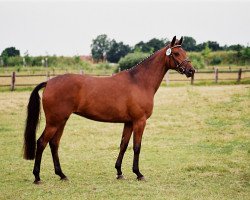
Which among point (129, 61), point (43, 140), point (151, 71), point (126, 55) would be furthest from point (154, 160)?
point (126, 55)

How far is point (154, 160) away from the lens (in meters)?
9.35

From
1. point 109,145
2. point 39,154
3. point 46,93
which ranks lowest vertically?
point 109,145

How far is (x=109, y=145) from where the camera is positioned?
1119cm

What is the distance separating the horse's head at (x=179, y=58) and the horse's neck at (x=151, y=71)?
0.20 metres

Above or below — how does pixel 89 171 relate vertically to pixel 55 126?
below

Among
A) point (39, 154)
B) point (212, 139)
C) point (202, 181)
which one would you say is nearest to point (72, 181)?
point (39, 154)

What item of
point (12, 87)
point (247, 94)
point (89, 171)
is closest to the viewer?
point (89, 171)

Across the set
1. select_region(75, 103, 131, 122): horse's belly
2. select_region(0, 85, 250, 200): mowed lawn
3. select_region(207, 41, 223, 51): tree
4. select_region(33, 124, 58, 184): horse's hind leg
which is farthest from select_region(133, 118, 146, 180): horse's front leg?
select_region(207, 41, 223, 51): tree

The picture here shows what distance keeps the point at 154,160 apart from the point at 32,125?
327cm

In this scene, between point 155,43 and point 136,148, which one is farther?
point 155,43

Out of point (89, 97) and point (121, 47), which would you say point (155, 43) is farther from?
point (89, 97)

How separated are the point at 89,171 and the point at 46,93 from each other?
2.13 metres

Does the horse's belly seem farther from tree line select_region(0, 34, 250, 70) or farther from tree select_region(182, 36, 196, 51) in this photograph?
tree select_region(182, 36, 196, 51)

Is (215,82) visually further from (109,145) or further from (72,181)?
(72,181)
